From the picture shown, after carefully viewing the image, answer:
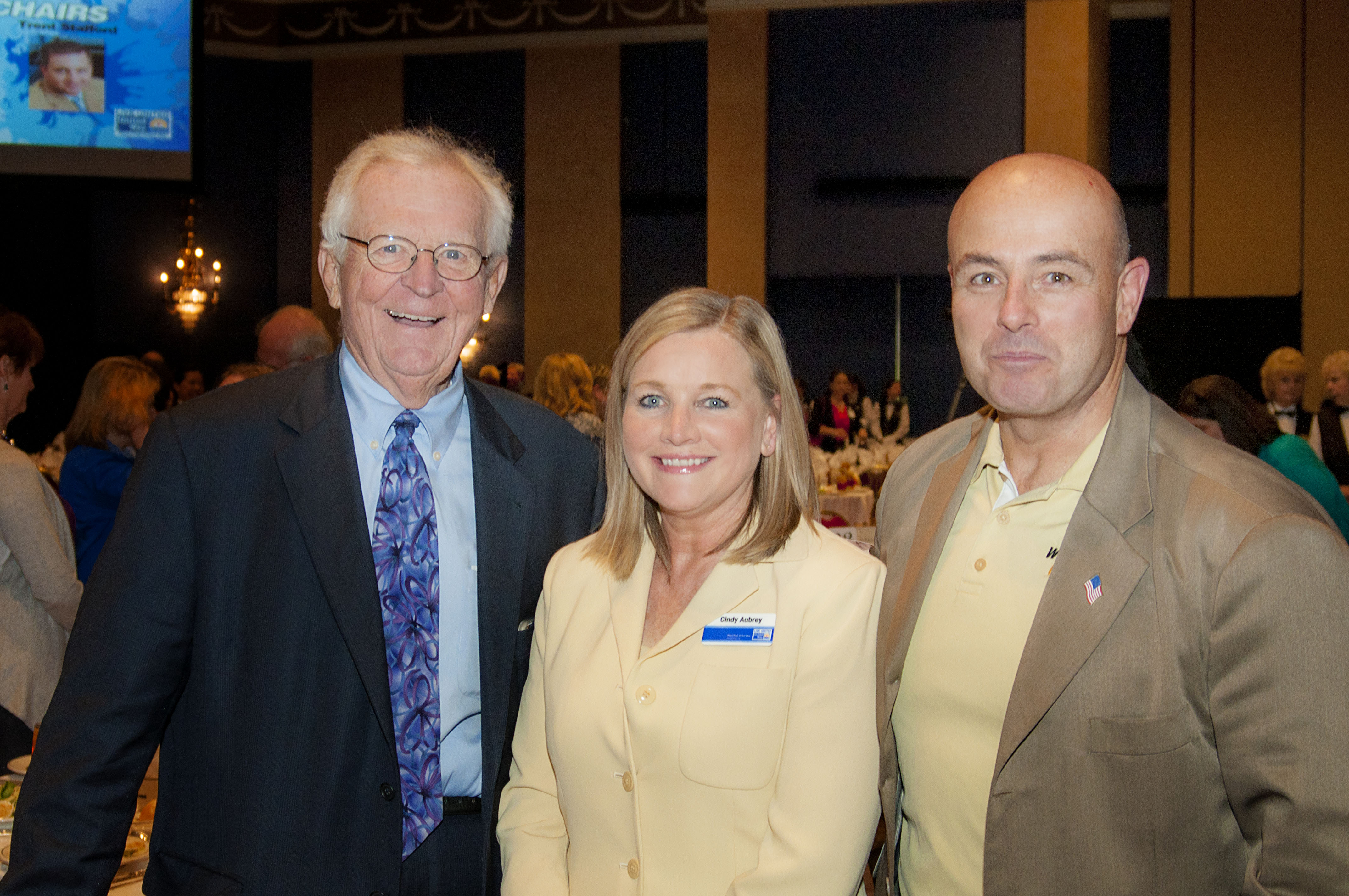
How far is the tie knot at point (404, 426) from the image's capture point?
184 centimetres

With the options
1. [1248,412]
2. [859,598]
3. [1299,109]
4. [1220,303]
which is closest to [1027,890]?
[859,598]

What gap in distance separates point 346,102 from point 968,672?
43.8ft

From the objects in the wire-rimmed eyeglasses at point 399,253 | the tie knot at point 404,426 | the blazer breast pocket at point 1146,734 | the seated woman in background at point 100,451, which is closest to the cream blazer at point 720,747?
the blazer breast pocket at point 1146,734

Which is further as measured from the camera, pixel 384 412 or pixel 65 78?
pixel 65 78

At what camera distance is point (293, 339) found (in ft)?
16.6

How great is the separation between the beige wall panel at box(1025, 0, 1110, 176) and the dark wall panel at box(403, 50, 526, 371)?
6.15m

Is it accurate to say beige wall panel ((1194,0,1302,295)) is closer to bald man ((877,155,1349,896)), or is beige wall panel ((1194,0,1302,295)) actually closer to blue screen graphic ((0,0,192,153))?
blue screen graphic ((0,0,192,153))

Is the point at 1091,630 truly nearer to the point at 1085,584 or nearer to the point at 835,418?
the point at 1085,584

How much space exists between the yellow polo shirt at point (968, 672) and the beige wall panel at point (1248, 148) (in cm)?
1011

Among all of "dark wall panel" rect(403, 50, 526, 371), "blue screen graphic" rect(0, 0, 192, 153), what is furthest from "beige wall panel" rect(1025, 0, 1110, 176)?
"blue screen graphic" rect(0, 0, 192, 153)

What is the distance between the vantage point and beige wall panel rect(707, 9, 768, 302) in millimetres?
11703

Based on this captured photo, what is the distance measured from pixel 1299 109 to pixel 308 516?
451 inches

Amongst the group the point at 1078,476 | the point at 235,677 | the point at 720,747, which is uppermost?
the point at 1078,476

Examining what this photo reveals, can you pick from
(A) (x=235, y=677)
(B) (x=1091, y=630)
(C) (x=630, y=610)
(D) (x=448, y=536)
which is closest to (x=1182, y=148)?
(B) (x=1091, y=630)
